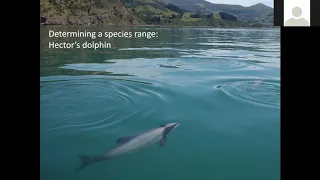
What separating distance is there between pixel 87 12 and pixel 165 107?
1508 mm

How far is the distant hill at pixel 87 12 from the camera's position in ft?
11.8

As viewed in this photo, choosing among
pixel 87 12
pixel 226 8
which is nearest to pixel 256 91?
pixel 226 8

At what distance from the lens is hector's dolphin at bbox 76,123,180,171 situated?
12.1 ft

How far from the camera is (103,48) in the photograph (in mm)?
3658

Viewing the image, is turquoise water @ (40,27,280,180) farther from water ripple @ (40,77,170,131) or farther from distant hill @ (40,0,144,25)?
distant hill @ (40,0,144,25)

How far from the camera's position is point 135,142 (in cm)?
374
